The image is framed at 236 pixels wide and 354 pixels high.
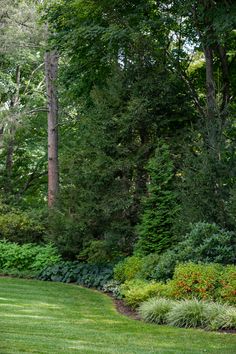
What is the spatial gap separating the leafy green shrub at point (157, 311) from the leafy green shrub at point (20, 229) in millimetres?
9498

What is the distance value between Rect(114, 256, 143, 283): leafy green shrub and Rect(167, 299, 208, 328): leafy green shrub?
3.19 metres

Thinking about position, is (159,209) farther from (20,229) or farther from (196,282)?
(20,229)

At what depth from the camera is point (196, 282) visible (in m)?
9.66

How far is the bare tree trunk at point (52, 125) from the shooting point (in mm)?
21297

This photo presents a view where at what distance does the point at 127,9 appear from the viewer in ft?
54.0

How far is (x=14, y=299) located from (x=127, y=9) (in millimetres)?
9483

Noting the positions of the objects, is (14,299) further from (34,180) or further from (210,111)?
(34,180)

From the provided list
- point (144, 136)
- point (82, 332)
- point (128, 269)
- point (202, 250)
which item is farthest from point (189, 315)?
point (144, 136)

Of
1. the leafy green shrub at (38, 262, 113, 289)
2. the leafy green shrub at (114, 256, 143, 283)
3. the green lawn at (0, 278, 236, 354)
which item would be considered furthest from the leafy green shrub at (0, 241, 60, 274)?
the green lawn at (0, 278, 236, 354)

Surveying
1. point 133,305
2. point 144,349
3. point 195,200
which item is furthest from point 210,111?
point 144,349

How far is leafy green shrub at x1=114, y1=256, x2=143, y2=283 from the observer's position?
12328 mm

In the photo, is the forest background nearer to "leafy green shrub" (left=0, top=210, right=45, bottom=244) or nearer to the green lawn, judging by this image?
"leafy green shrub" (left=0, top=210, right=45, bottom=244)

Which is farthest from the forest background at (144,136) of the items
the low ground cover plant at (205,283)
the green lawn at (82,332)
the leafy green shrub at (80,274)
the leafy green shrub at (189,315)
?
the green lawn at (82,332)

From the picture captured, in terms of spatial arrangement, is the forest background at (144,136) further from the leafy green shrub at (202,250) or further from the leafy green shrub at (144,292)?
the leafy green shrub at (144,292)
